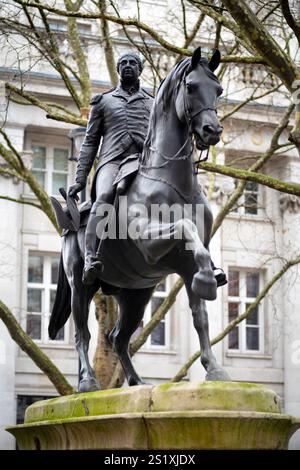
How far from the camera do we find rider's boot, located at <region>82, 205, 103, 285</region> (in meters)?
10.4

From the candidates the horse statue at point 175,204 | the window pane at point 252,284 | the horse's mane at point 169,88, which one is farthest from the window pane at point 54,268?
the horse's mane at point 169,88

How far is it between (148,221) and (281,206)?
24.2 meters

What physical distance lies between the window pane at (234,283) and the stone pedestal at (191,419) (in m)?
23.6

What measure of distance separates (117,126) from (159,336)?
21.8 meters

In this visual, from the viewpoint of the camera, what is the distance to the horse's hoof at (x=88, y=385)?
10844 mm

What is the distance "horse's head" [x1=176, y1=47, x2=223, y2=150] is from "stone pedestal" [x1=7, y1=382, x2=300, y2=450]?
6.82 feet

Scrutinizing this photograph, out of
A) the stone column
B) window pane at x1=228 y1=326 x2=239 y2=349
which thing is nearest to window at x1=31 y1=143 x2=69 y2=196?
the stone column

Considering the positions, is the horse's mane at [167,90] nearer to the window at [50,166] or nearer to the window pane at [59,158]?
the window at [50,166]

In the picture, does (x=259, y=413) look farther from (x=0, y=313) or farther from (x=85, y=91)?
(x=85, y=91)

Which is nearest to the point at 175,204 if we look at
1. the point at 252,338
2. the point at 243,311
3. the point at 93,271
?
the point at 93,271

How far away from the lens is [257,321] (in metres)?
33.5

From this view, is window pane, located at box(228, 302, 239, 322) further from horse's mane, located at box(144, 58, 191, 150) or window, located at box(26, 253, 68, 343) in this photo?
horse's mane, located at box(144, 58, 191, 150)

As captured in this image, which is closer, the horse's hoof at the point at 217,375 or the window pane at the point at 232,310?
the horse's hoof at the point at 217,375
